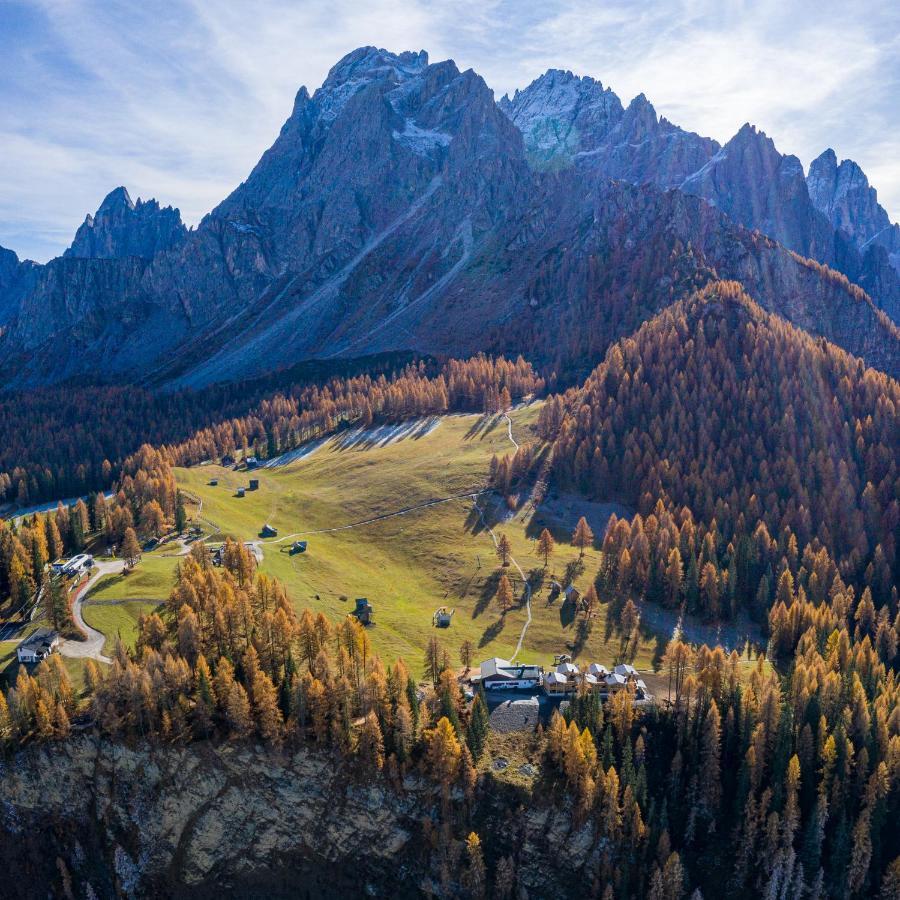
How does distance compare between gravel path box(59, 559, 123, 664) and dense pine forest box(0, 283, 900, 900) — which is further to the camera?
gravel path box(59, 559, 123, 664)

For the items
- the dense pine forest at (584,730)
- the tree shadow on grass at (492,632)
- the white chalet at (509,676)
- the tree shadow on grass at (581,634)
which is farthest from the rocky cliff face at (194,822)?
the tree shadow on grass at (581,634)

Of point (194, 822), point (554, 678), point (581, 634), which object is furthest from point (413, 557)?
point (194, 822)

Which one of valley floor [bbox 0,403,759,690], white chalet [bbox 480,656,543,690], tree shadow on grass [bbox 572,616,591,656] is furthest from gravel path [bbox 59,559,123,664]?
tree shadow on grass [bbox 572,616,591,656]

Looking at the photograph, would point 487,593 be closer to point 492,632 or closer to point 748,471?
point 492,632

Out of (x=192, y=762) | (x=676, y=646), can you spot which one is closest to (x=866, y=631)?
(x=676, y=646)

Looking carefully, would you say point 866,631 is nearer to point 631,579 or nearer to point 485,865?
point 631,579

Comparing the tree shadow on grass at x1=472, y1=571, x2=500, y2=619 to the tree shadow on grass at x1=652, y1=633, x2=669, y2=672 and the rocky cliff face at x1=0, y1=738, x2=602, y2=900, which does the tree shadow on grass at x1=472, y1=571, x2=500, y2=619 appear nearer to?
the tree shadow on grass at x1=652, y1=633, x2=669, y2=672

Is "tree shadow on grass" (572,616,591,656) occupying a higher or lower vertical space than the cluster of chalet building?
lower
